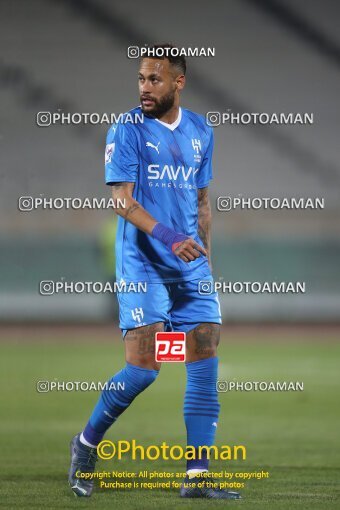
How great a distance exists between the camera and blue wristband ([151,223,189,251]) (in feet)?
15.9

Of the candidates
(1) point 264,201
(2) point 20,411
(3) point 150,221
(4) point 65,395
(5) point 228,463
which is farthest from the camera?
(4) point 65,395

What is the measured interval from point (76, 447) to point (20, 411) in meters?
4.20

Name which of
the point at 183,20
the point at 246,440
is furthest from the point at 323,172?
the point at 246,440

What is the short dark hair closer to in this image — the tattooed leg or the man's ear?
the man's ear

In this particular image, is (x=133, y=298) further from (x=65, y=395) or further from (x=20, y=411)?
(x=65, y=395)

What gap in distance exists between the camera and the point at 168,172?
16.9 ft

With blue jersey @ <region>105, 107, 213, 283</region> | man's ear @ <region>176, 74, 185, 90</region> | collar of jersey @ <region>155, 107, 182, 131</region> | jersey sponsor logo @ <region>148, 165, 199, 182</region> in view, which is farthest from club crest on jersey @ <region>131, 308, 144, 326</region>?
man's ear @ <region>176, 74, 185, 90</region>

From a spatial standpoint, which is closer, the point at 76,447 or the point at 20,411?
the point at 76,447

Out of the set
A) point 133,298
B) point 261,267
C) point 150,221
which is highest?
point 261,267

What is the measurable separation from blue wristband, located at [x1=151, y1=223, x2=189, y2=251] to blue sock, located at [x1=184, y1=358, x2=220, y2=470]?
2.07 ft

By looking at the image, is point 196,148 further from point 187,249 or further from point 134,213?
point 187,249

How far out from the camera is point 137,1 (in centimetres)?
2645

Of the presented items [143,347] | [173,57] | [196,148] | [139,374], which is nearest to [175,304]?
[143,347]

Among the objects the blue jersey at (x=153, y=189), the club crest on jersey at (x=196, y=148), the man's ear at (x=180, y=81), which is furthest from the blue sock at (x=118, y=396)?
the man's ear at (x=180, y=81)
